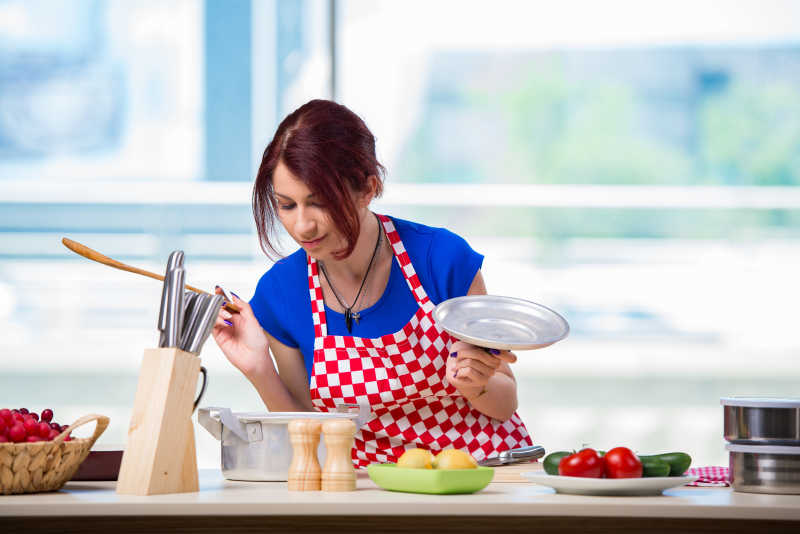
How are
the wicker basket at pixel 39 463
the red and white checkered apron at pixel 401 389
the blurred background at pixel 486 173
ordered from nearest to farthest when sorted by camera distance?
the wicker basket at pixel 39 463 < the red and white checkered apron at pixel 401 389 < the blurred background at pixel 486 173

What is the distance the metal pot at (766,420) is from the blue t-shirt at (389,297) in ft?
2.45

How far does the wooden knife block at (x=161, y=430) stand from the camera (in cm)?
140

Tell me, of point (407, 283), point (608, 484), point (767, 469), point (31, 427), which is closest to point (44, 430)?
point (31, 427)

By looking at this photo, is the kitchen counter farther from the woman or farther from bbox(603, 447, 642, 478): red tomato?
the woman

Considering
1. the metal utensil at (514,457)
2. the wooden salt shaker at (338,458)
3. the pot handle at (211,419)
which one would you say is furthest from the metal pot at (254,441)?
the metal utensil at (514,457)

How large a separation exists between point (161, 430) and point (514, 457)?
700 millimetres

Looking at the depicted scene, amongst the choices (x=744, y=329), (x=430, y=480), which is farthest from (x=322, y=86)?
(x=430, y=480)

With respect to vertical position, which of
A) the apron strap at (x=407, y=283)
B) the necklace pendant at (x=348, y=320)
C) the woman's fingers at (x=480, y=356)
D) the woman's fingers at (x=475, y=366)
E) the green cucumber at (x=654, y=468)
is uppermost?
the apron strap at (x=407, y=283)

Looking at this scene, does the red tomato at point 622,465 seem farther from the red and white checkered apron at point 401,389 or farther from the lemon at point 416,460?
the red and white checkered apron at point 401,389

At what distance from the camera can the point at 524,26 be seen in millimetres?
5438

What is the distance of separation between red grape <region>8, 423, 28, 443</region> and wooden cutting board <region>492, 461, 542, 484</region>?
723 mm

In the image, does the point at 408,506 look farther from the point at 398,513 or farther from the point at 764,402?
the point at 764,402

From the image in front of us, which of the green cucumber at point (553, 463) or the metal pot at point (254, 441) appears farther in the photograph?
the metal pot at point (254, 441)

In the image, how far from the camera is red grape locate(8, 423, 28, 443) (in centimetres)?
140
